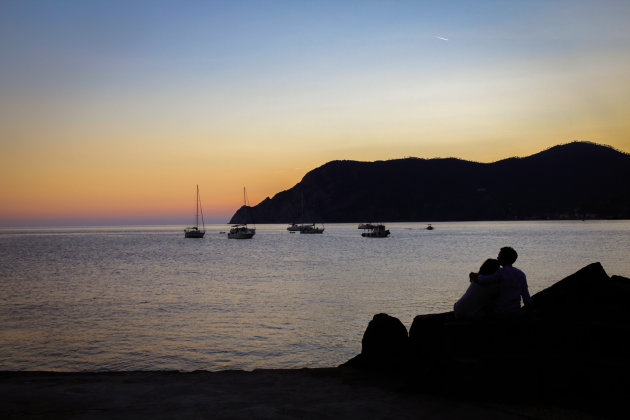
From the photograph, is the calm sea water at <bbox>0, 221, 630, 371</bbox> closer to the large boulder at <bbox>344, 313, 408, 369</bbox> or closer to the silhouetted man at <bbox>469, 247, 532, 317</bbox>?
the large boulder at <bbox>344, 313, 408, 369</bbox>

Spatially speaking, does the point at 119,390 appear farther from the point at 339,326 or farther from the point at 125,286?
the point at 125,286

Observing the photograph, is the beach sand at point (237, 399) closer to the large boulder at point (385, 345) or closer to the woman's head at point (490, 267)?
the large boulder at point (385, 345)

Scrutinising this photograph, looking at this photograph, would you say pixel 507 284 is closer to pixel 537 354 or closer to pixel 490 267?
pixel 490 267

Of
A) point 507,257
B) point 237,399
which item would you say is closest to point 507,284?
point 507,257

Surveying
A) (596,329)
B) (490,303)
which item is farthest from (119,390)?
(596,329)

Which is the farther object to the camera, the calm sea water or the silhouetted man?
the calm sea water

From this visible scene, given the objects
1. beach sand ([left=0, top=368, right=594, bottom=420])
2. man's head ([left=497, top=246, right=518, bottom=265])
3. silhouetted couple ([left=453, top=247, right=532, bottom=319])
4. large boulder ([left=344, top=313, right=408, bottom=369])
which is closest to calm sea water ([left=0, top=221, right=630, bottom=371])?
large boulder ([left=344, top=313, right=408, bottom=369])

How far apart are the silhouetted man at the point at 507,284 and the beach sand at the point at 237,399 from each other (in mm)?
1381

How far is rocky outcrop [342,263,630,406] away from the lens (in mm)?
7266

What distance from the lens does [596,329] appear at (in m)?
7.42

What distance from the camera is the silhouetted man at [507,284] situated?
795 cm

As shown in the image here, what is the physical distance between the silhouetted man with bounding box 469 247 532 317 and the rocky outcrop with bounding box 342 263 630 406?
0.82 feet

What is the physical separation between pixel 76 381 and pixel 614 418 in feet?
27.5

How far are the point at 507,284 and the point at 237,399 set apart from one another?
4.50 m
